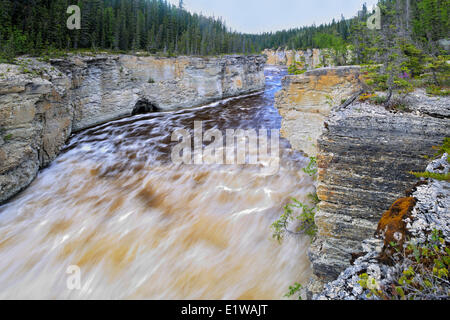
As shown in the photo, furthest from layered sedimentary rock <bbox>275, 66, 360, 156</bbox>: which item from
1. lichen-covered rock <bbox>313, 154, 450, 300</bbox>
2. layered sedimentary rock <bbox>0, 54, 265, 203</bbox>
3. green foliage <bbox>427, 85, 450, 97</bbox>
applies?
layered sedimentary rock <bbox>0, 54, 265, 203</bbox>

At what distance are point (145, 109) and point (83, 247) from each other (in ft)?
77.9

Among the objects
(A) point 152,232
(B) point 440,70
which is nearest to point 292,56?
(B) point 440,70

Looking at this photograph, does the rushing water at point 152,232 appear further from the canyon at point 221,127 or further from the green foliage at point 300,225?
the green foliage at point 300,225

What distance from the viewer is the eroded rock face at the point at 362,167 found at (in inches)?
205

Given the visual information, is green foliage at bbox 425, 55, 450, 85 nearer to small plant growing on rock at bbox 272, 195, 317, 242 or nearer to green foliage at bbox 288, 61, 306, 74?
green foliage at bbox 288, 61, 306, 74

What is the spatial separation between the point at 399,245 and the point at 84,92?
24.9 metres

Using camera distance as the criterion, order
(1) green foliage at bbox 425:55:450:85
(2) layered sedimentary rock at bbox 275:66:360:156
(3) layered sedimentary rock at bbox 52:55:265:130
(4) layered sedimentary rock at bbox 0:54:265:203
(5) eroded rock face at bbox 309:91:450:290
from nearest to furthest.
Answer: (5) eroded rock face at bbox 309:91:450:290 < (1) green foliage at bbox 425:55:450:85 < (2) layered sedimentary rock at bbox 275:66:360:156 < (4) layered sedimentary rock at bbox 0:54:265:203 < (3) layered sedimentary rock at bbox 52:55:265:130

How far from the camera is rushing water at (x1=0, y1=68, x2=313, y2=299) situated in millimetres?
7023

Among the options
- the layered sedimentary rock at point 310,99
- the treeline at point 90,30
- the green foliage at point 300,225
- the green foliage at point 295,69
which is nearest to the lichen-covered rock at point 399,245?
the green foliage at point 300,225

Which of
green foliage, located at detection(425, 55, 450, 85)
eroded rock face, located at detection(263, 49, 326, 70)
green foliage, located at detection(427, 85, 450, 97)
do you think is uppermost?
eroded rock face, located at detection(263, 49, 326, 70)

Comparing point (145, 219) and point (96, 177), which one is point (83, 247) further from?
point (96, 177)

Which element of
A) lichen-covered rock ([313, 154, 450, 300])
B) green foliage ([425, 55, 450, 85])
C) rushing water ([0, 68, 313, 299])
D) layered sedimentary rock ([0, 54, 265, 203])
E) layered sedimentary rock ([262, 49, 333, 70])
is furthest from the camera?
layered sedimentary rock ([262, 49, 333, 70])

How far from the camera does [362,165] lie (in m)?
5.46

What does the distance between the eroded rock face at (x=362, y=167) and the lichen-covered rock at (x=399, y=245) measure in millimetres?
1971
